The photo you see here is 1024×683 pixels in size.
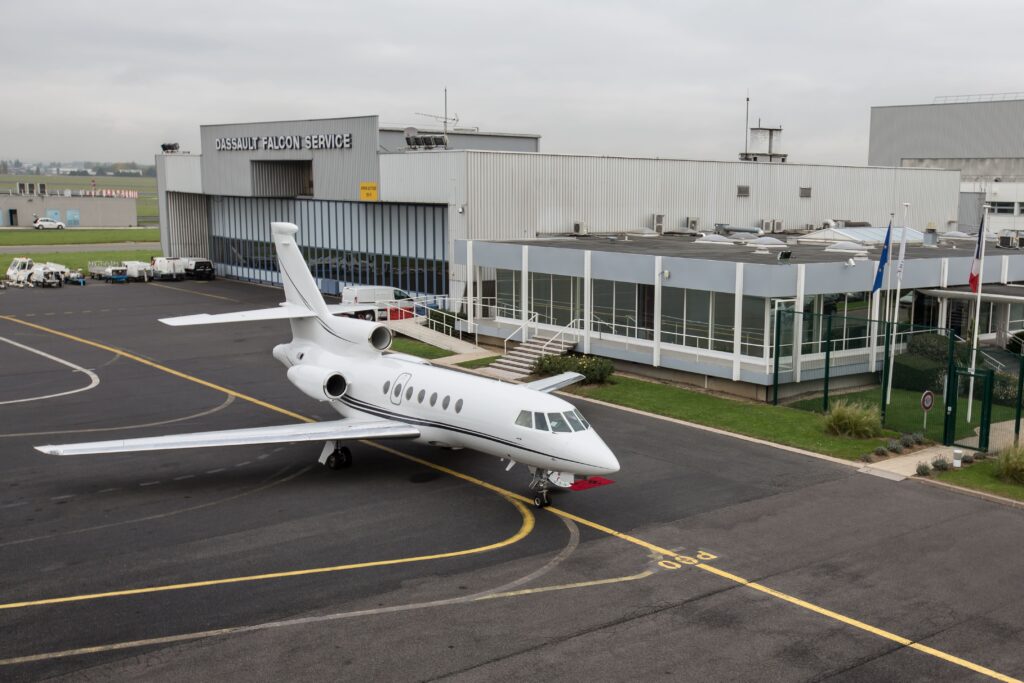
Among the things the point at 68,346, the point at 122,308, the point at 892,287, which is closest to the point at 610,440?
the point at 892,287

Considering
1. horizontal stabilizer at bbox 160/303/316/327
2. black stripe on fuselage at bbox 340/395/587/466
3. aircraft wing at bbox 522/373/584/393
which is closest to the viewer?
black stripe on fuselage at bbox 340/395/587/466

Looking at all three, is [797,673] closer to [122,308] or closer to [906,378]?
[906,378]

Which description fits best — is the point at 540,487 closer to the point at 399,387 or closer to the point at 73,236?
the point at 399,387

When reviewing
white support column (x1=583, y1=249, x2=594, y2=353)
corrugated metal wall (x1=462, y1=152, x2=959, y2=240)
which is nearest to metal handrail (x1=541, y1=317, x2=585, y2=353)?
white support column (x1=583, y1=249, x2=594, y2=353)

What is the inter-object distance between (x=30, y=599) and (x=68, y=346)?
103 feet

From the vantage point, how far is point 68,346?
4625 cm

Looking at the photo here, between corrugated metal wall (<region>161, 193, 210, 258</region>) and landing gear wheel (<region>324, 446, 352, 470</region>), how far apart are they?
6004cm

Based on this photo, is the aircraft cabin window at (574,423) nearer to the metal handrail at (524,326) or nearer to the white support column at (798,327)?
the white support column at (798,327)

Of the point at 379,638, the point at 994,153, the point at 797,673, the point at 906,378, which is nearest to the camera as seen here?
the point at 797,673

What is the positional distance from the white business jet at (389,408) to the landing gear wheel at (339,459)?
3 cm

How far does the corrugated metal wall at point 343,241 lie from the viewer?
184 ft

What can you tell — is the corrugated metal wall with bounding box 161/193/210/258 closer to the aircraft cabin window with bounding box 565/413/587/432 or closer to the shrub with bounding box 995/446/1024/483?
the aircraft cabin window with bounding box 565/413/587/432

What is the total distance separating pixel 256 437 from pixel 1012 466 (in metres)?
20.4

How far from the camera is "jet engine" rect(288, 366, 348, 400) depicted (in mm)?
27453
